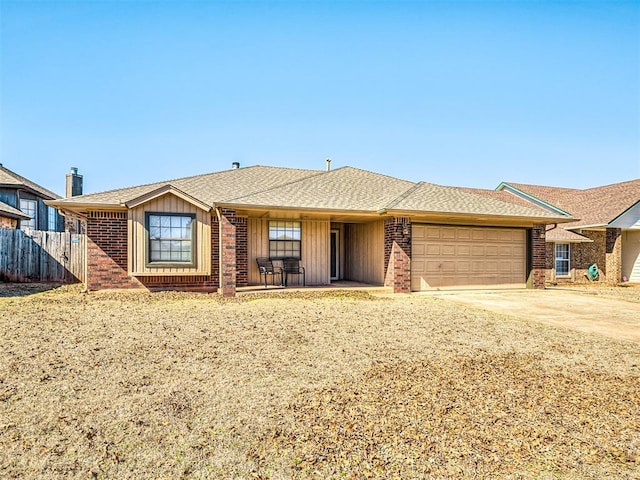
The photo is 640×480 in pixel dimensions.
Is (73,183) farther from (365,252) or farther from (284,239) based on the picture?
(365,252)

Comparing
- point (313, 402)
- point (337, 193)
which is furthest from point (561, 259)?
point (313, 402)

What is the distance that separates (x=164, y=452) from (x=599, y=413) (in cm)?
371

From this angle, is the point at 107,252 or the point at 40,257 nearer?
the point at 107,252

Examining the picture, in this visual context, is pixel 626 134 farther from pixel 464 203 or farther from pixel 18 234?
pixel 18 234

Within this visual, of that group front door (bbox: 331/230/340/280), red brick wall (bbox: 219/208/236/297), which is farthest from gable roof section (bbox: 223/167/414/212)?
front door (bbox: 331/230/340/280)

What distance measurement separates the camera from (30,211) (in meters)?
21.6

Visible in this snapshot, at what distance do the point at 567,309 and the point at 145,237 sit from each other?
1131 cm

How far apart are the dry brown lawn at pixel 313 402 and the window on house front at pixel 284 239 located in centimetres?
629

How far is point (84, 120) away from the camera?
14.7 metres

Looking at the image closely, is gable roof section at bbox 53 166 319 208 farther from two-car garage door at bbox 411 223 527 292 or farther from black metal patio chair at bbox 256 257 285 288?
two-car garage door at bbox 411 223 527 292

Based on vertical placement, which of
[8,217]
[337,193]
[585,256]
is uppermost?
[337,193]

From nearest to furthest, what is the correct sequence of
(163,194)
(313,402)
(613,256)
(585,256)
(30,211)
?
1. (313,402)
2. (163,194)
3. (613,256)
4. (585,256)
5. (30,211)

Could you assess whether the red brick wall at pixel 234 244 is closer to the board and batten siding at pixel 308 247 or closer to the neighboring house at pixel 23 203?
the board and batten siding at pixel 308 247

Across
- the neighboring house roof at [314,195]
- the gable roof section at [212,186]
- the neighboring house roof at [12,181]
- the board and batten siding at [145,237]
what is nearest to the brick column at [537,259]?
the neighboring house roof at [314,195]
